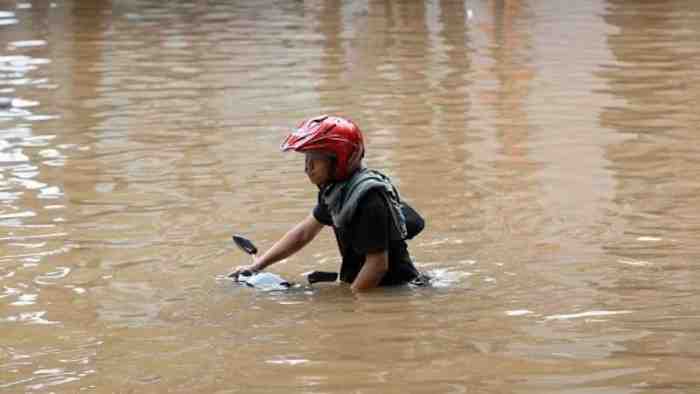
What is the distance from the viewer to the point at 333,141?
725cm

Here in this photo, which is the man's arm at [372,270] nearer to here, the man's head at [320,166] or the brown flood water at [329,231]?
the brown flood water at [329,231]

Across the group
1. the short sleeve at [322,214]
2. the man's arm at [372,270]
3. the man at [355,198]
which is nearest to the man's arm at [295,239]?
the short sleeve at [322,214]

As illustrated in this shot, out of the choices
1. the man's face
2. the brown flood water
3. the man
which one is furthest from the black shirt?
the man's face

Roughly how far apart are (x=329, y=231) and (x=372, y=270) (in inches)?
87.1

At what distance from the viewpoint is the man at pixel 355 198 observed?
724 cm

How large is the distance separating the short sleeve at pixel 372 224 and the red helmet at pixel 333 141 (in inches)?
7.6

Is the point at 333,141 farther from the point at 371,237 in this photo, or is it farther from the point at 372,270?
the point at 372,270

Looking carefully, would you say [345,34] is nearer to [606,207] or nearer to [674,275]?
[606,207]

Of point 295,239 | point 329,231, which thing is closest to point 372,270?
point 295,239

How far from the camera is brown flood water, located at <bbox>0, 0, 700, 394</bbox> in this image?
6461mm

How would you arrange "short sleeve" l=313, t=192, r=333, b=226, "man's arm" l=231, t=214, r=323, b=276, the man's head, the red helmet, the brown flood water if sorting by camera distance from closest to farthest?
the brown flood water → the red helmet → the man's head → "short sleeve" l=313, t=192, r=333, b=226 → "man's arm" l=231, t=214, r=323, b=276

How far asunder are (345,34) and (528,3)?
6169 millimetres

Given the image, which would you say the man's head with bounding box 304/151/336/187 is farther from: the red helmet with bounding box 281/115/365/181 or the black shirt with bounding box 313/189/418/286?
the black shirt with bounding box 313/189/418/286

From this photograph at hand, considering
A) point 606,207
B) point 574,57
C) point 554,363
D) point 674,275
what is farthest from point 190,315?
point 574,57
